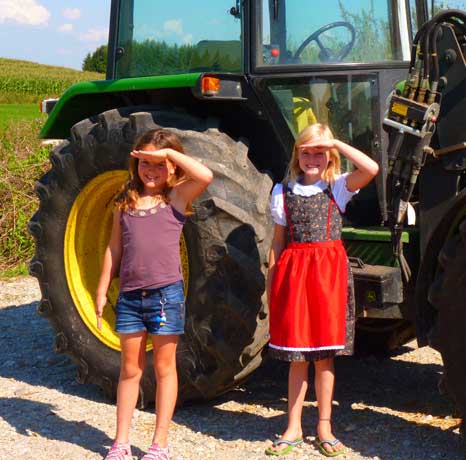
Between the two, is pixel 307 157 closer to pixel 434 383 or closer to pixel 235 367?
pixel 235 367

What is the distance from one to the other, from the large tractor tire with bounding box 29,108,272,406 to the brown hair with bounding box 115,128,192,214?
0.31 metres

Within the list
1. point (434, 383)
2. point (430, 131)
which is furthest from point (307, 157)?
point (434, 383)

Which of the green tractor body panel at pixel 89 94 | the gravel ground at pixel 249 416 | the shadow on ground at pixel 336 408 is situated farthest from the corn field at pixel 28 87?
the gravel ground at pixel 249 416

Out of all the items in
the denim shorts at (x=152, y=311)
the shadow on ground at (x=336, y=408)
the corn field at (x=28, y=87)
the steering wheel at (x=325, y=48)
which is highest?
the corn field at (x=28, y=87)

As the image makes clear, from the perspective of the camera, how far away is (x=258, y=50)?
4.30 m

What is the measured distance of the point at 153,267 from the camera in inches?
146

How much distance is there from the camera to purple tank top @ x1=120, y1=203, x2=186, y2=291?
370 cm

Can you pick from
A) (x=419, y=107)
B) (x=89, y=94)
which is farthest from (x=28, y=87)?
(x=419, y=107)

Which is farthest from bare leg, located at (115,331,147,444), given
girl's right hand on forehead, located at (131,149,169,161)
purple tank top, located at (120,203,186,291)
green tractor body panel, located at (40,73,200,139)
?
green tractor body panel, located at (40,73,200,139)

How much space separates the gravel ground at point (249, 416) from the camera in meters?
3.87

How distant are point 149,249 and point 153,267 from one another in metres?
0.08

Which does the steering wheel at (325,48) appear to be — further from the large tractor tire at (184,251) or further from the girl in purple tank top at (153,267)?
the girl in purple tank top at (153,267)

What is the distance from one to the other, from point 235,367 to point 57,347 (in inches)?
47.0

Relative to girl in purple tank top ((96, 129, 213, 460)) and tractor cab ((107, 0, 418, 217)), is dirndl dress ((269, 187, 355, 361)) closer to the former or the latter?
girl in purple tank top ((96, 129, 213, 460))
